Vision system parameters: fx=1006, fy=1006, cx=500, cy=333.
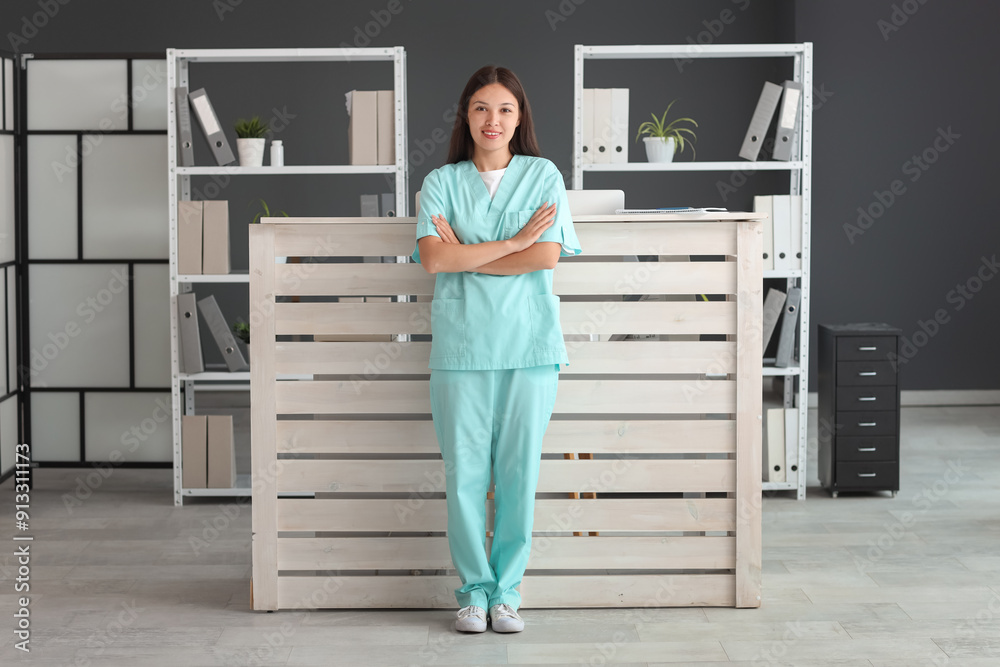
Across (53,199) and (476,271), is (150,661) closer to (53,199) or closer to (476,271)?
(476,271)

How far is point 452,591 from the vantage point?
2730mm

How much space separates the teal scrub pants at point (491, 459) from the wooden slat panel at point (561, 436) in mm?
108

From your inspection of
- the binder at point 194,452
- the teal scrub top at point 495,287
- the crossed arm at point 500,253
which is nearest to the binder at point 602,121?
the teal scrub top at point 495,287

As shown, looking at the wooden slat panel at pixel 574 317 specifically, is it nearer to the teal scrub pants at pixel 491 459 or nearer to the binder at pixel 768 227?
the teal scrub pants at pixel 491 459

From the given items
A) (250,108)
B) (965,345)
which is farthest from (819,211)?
(250,108)

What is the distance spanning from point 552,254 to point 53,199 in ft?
8.58

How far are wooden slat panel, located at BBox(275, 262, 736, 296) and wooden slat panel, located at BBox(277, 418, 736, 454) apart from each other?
1.15 feet

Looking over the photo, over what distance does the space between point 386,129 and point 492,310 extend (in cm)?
155

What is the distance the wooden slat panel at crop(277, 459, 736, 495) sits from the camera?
2693 millimetres

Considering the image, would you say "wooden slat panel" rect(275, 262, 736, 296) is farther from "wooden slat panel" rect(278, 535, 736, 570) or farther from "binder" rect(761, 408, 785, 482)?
"binder" rect(761, 408, 785, 482)

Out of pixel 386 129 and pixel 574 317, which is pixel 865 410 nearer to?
pixel 574 317

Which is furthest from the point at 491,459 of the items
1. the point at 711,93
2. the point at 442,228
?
the point at 711,93

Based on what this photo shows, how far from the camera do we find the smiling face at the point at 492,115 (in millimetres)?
2480

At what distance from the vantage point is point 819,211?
18.9 feet
